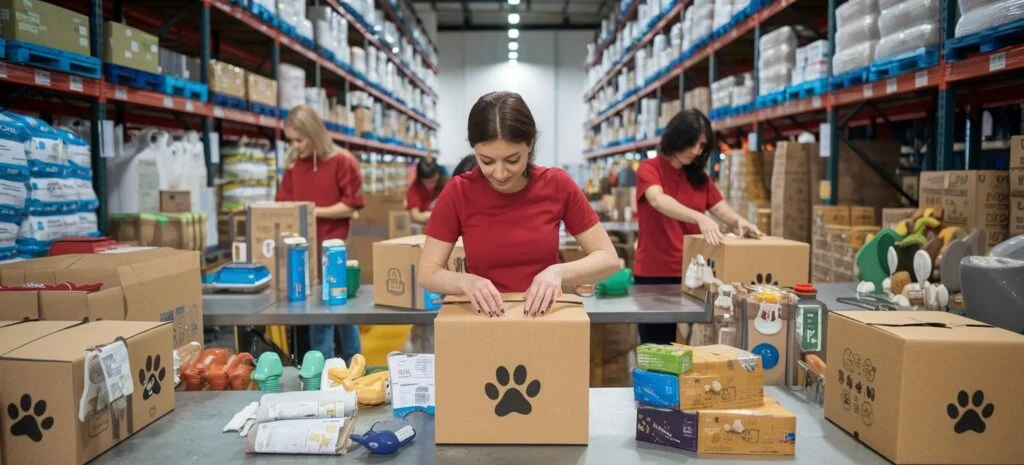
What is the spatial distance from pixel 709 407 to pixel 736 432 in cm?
7

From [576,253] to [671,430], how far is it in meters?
3.55

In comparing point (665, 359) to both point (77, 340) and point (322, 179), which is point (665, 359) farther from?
point (322, 179)

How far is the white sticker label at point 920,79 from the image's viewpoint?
3598 mm

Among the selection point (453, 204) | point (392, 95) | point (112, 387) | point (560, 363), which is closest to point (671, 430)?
point (560, 363)

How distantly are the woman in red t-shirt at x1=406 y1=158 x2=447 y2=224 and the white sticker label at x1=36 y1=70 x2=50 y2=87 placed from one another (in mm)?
2959

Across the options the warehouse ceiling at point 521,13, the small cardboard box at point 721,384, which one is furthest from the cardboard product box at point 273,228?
the warehouse ceiling at point 521,13

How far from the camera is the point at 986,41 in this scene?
10.1 ft

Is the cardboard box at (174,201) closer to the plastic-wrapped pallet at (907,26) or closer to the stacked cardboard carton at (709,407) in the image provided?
the stacked cardboard carton at (709,407)

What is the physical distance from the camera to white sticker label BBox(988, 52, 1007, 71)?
2.95 meters

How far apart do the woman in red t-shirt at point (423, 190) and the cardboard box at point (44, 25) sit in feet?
9.13

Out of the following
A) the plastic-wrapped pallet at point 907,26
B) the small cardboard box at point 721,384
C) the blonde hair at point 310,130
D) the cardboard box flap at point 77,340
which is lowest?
the small cardboard box at point 721,384

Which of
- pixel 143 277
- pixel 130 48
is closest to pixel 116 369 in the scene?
pixel 143 277

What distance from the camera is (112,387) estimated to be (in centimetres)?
154

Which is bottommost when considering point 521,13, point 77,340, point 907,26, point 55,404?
point 55,404
